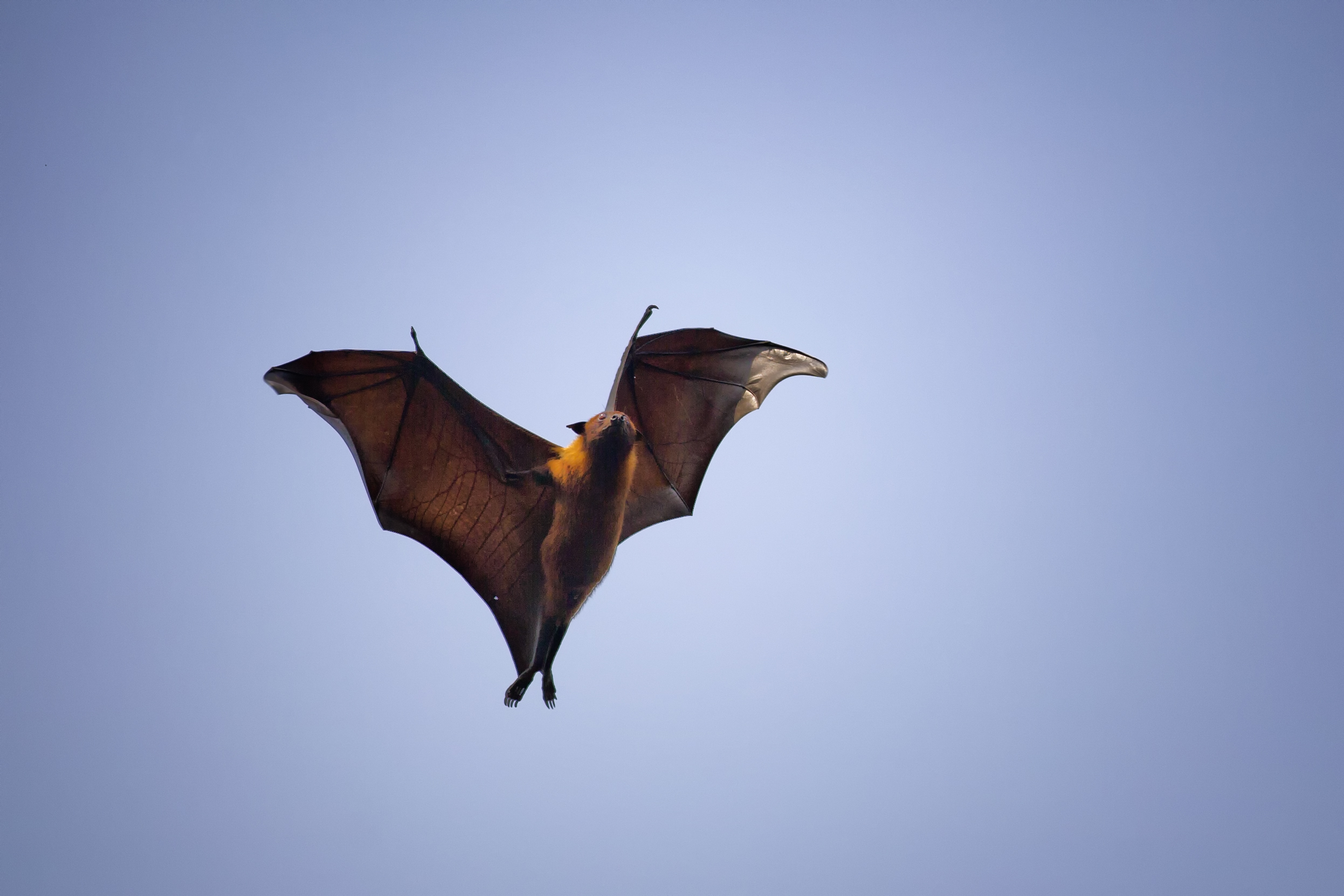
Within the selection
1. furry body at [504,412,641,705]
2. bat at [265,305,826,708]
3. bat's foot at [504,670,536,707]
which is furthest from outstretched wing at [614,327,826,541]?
bat's foot at [504,670,536,707]

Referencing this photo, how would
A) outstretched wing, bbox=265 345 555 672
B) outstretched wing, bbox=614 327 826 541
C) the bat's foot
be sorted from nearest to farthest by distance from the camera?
the bat's foot, outstretched wing, bbox=265 345 555 672, outstretched wing, bbox=614 327 826 541

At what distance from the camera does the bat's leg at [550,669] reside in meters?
7.21

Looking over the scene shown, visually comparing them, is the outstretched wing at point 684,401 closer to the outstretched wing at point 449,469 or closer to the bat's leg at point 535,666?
the outstretched wing at point 449,469

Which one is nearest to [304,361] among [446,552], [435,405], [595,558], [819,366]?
[435,405]

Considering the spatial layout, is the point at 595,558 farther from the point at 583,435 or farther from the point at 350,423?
the point at 350,423

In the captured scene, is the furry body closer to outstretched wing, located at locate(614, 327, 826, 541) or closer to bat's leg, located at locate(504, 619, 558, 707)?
bat's leg, located at locate(504, 619, 558, 707)

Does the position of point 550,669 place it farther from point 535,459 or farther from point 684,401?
point 684,401

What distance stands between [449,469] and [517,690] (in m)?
2.06

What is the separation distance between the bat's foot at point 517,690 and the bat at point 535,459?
1cm

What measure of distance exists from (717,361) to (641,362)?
73 centimetres

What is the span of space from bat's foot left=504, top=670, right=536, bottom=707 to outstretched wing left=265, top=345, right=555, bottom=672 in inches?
25.6

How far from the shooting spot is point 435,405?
25.3ft

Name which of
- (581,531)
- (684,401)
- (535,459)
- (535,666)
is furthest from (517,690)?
(684,401)

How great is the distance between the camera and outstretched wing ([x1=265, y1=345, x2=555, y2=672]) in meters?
7.48
